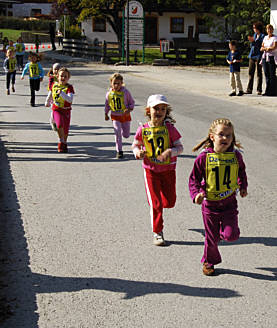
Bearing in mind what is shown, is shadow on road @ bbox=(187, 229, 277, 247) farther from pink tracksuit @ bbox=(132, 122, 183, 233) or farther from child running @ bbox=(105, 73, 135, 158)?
child running @ bbox=(105, 73, 135, 158)

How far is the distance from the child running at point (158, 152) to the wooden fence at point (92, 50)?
3038 cm

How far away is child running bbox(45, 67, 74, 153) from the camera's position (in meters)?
10.6

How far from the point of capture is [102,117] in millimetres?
15289

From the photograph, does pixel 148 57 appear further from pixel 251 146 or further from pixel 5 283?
pixel 5 283

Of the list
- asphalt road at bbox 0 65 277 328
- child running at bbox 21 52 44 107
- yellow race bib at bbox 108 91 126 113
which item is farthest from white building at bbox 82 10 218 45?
yellow race bib at bbox 108 91 126 113

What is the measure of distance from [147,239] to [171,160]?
85cm

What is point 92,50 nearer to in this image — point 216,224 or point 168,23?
point 168,23

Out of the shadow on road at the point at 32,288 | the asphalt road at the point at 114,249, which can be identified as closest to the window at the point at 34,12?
the asphalt road at the point at 114,249

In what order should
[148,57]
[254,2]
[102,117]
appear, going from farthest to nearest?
[148,57], [254,2], [102,117]

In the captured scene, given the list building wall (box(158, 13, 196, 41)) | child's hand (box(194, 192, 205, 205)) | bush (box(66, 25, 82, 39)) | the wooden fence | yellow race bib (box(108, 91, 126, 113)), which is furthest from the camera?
building wall (box(158, 13, 196, 41))

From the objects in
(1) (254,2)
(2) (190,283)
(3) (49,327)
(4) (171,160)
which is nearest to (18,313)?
(3) (49,327)

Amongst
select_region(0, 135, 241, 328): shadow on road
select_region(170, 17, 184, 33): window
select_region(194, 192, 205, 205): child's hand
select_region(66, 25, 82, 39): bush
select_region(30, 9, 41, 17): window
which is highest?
select_region(30, 9, 41, 17): window

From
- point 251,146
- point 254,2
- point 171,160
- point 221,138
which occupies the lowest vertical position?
point 251,146

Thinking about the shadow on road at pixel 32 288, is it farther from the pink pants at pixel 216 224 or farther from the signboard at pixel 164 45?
the signboard at pixel 164 45
